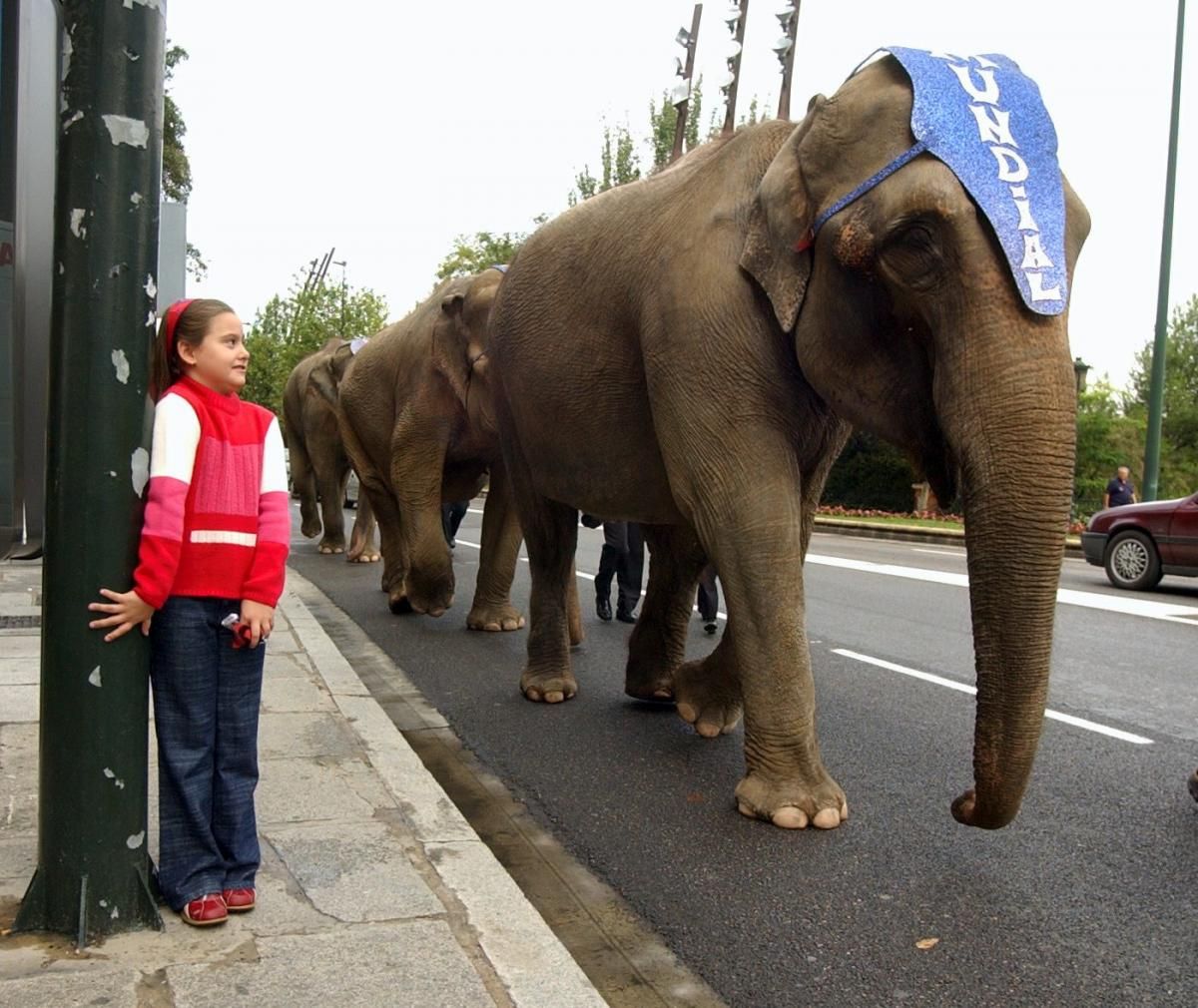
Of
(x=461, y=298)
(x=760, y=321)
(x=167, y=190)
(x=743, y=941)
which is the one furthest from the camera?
(x=167, y=190)

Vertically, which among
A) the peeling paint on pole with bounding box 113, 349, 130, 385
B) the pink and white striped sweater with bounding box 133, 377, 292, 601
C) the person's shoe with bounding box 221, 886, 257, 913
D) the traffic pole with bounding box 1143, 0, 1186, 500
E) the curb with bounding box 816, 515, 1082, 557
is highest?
the traffic pole with bounding box 1143, 0, 1186, 500

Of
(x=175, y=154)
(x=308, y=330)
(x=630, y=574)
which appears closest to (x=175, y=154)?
(x=175, y=154)

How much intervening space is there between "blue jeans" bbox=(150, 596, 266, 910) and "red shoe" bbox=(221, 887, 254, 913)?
0.03m

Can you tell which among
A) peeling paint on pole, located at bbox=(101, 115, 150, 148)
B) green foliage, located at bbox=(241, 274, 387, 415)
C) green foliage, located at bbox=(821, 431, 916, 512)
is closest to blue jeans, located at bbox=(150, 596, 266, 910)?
peeling paint on pole, located at bbox=(101, 115, 150, 148)

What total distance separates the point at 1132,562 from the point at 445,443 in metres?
9.11

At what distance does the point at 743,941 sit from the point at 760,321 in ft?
6.57

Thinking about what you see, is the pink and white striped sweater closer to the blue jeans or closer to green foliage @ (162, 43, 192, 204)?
the blue jeans

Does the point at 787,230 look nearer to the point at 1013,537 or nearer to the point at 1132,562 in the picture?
the point at 1013,537

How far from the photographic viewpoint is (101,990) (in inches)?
107

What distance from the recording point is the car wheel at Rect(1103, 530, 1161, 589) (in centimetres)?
1434

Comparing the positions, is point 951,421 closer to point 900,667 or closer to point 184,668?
point 184,668

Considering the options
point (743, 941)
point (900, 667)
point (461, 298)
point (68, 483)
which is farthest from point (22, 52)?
point (900, 667)

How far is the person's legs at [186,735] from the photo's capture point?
317 cm

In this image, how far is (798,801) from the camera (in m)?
4.35
